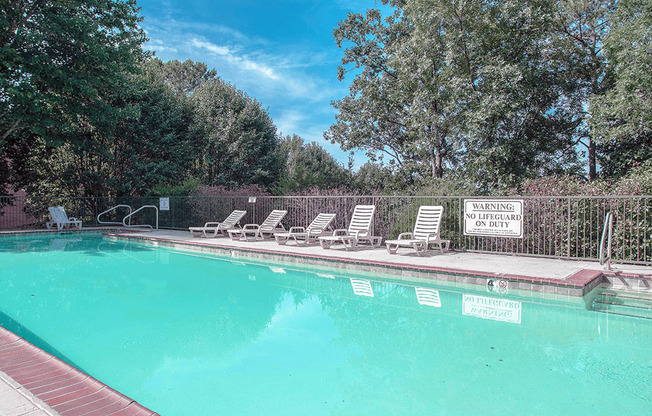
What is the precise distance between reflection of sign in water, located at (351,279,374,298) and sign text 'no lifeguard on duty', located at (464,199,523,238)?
10.6 ft

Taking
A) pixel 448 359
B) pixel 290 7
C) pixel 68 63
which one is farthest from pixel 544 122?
pixel 68 63

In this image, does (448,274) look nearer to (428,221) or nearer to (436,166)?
(428,221)

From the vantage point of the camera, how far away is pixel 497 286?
602cm

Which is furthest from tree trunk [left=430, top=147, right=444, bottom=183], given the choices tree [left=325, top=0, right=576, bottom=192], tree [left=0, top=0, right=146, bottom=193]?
tree [left=0, top=0, right=146, bottom=193]

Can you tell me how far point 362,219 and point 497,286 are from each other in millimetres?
4400

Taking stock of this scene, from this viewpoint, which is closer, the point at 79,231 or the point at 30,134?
the point at 79,231

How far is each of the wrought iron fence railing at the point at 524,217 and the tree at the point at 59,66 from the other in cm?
361

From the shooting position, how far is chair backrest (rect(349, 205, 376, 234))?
9758 mm

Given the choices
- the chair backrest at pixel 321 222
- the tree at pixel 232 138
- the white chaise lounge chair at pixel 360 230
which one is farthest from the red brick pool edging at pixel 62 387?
the tree at pixel 232 138

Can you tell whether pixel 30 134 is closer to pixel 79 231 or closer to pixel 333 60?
pixel 79 231

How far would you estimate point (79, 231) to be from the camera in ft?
49.1

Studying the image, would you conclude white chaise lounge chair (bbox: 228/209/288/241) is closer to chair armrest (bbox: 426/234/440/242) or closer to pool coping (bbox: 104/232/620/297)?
pool coping (bbox: 104/232/620/297)

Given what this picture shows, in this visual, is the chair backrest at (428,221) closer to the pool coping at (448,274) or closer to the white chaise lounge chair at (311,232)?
the pool coping at (448,274)

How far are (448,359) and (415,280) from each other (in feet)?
10.3
